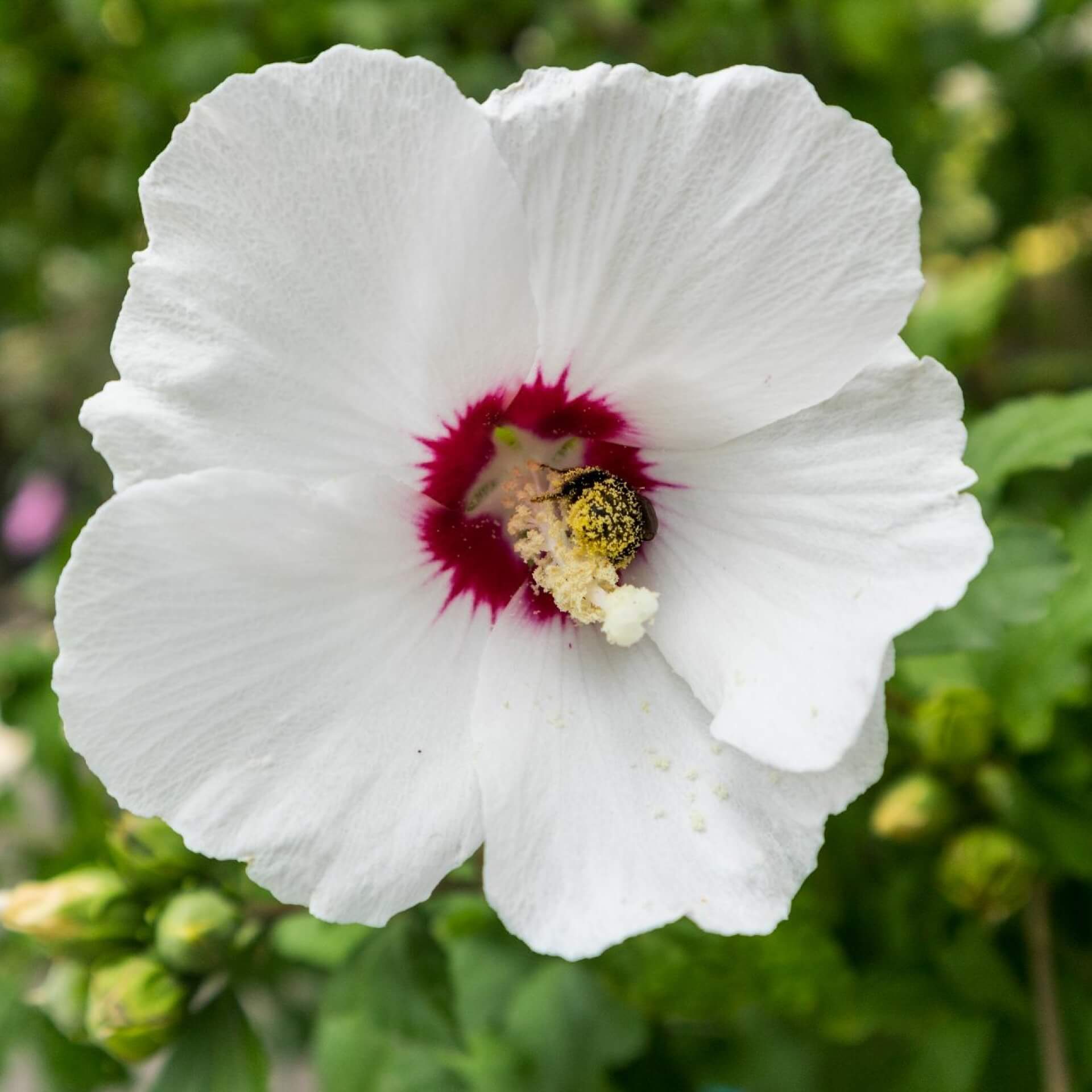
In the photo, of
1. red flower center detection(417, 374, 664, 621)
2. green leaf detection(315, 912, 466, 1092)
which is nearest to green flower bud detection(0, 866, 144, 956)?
green leaf detection(315, 912, 466, 1092)

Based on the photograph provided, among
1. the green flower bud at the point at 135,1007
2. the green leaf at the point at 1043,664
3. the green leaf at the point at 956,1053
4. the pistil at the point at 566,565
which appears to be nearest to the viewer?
the pistil at the point at 566,565

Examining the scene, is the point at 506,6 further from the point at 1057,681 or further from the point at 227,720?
the point at 227,720

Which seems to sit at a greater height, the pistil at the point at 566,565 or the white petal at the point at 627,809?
the pistil at the point at 566,565

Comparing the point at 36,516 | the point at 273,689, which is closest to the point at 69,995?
the point at 273,689

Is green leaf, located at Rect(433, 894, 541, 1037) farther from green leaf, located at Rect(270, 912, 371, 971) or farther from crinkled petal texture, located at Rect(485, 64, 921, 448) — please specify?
crinkled petal texture, located at Rect(485, 64, 921, 448)

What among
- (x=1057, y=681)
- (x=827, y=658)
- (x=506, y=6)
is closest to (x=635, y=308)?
(x=827, y=658)

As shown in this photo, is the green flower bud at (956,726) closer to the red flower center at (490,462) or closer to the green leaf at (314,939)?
the red flower center at (490,462)

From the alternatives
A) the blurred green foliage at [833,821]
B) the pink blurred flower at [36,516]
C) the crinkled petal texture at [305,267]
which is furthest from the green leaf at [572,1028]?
the pink blurred flower at [36,516]

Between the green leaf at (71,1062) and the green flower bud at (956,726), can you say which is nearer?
the green flower bud at (956,726)
